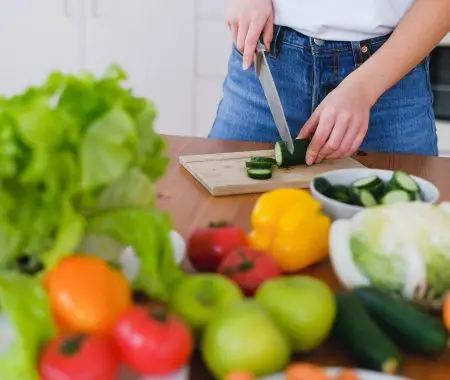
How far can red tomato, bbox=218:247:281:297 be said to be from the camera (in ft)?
2.33

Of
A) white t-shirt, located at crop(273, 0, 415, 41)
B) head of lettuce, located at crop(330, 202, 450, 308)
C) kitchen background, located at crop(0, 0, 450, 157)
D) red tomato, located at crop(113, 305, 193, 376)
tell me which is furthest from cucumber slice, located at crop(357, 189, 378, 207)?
kitchen background, located at crop(0, 0, 450, 157)

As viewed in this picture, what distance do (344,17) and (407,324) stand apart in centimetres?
77

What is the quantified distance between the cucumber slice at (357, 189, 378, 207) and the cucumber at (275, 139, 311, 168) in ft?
0.89

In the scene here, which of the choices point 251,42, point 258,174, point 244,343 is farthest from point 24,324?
point 251,42

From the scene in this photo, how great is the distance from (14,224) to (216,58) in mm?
1801

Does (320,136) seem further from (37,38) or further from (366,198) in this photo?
(37,38)

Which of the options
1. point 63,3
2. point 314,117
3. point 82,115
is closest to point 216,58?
point 63,3

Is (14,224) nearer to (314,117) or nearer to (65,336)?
(65,336)

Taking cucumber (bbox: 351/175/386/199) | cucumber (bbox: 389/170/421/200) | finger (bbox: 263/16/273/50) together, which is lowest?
cucumber (bbox: 351/175/386/199)

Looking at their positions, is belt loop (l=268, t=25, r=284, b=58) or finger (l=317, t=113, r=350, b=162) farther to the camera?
belt loop (l=268, t=25, r=284, b=58)

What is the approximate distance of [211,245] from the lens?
77cm

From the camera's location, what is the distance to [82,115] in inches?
24.8

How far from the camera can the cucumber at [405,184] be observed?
90 cm

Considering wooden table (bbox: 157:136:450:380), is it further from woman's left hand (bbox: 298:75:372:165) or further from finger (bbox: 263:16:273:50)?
finger (bbox: 263:16:273:50)
